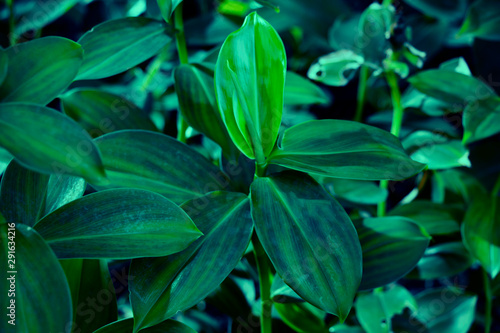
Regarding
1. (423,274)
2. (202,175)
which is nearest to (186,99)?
(202,175)

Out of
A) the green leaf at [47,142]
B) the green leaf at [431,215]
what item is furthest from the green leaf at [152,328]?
the green leaf at [431,215]

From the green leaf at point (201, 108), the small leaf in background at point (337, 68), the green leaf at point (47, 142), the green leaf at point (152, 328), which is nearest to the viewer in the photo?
the green leaf at point (47, 142)

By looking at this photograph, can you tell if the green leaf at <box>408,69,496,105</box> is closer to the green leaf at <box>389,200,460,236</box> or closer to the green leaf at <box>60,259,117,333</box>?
the green leaf at <box>389,200,460,236</box>

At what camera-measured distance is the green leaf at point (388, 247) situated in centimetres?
54

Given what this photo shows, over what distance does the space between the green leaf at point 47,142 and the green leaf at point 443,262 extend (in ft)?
1.76

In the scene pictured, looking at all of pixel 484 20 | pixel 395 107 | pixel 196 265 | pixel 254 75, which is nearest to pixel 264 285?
pixel 196 265

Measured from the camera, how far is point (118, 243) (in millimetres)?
417

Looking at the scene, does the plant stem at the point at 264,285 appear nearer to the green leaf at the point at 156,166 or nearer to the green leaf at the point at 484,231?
the green leaf at the point at 156,166

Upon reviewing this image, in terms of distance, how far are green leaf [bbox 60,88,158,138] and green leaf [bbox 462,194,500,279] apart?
453 mm

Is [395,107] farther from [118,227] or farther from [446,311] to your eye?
[118,227]

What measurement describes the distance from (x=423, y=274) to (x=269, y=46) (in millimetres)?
462

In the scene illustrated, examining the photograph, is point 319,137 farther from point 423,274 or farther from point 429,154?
point 423,274

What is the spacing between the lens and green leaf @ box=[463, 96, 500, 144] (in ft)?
2.11

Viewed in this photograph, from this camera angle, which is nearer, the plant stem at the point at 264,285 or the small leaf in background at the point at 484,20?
the plant stem at the point at 264,285
